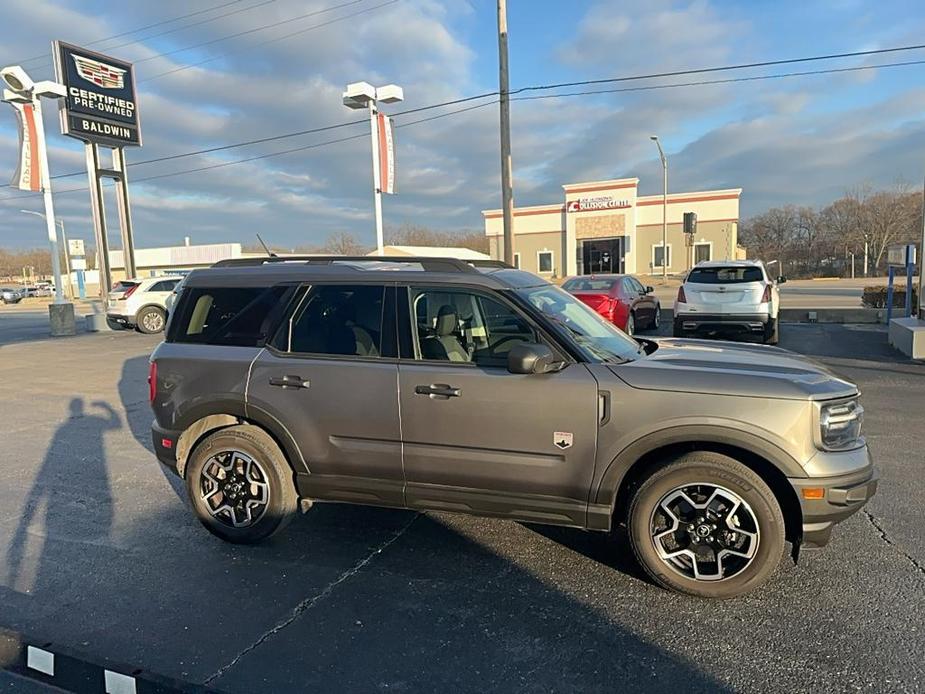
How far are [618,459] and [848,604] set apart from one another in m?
1.38

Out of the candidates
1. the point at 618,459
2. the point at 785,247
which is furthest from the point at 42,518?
the point at 785,247

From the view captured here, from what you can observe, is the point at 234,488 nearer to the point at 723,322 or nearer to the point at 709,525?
the point at 709,525

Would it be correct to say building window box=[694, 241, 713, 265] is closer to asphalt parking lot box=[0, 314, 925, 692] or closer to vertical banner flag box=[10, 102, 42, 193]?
vertical banner flag box=[10, 102, 42, 193]

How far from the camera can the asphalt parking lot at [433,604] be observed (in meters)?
2.68

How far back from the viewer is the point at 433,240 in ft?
283

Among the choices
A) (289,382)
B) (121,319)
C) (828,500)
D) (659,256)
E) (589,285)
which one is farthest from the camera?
(659,256)

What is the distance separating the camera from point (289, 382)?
385 centimetres

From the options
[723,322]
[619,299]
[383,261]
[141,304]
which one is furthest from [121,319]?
[383,261]

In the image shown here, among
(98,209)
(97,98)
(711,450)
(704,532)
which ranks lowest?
(704,532)

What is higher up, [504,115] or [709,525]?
[504,115]

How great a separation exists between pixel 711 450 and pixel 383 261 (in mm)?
2459

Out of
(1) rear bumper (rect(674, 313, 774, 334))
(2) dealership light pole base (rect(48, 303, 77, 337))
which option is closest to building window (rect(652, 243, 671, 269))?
(1) rear bumper (rect(674, 313, 774, 334))

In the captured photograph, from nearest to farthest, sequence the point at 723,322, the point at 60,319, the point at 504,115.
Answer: the point at 723,322 < the point at 504,115 < the point at 60,319

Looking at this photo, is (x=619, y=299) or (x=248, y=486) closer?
(x=248, y=486)
